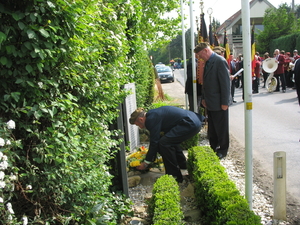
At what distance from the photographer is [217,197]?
3129mm

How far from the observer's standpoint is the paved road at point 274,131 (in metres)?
5.42

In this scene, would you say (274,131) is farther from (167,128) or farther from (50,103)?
(50,103)

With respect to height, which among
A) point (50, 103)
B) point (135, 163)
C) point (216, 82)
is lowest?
point (135, 163)

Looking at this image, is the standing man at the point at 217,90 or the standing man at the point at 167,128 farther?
the standing man at the point at 217,90

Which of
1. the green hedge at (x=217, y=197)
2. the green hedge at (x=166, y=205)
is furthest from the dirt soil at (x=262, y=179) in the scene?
the green hedge at (x=166, y=205)

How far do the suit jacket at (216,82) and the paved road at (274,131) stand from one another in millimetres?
1367

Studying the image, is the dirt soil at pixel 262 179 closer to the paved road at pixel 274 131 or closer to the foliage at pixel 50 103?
the paved road at pixel 274 131

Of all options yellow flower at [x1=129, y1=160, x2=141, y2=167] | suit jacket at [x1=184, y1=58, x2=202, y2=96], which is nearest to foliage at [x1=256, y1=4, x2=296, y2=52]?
suit jacket at [x1=184, y1=58, x2=202, y2=96]

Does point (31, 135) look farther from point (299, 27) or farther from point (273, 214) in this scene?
point (299, 27)

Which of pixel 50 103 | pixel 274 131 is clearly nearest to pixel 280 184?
pixel 50 103

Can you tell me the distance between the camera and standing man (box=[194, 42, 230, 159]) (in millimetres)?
5543

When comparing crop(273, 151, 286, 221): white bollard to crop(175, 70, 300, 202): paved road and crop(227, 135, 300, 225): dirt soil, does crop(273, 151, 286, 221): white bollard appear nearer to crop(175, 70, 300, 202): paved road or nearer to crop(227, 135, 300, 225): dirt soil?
crop(227, 135, 300, 225): dirt soil

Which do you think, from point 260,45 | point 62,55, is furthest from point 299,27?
point 62,55

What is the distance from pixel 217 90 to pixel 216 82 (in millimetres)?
140
